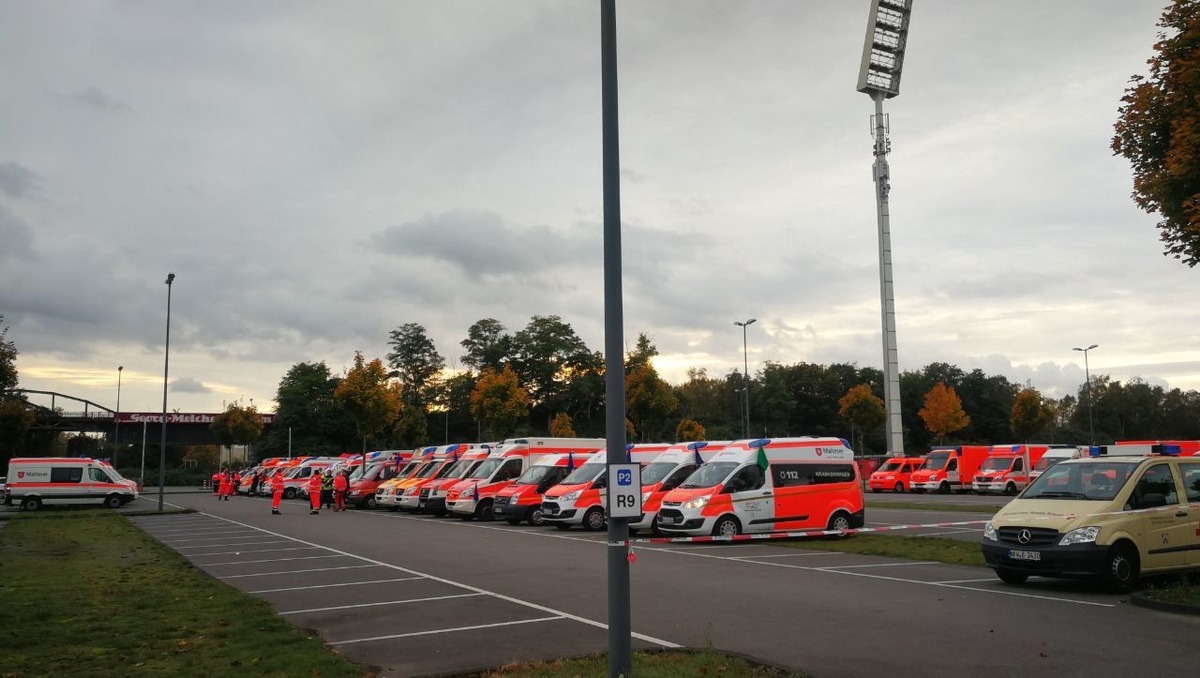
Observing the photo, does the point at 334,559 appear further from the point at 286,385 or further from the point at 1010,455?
the point at 286,385

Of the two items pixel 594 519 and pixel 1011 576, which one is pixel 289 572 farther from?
pixel 1011 576

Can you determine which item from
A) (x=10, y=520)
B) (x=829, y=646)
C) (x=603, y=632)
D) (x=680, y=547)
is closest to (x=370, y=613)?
(x=603, y=632)

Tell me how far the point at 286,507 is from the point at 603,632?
32.0 metres

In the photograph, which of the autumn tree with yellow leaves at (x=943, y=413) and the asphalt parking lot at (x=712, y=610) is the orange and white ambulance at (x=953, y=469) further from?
the asphalt parking lot at (x=712, y=610)

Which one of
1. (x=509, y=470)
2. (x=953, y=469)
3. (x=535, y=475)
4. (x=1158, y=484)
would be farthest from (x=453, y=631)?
(x=953, y=469)

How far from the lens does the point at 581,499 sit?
24484 mm

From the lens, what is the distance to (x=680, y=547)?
19344 millimetres

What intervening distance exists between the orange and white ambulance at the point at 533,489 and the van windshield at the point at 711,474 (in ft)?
20.7

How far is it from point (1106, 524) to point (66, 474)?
4004 cm

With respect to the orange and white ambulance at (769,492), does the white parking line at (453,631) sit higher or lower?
lower

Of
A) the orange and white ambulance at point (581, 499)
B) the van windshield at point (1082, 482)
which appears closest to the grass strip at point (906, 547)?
the van windshield at point (1082, 482)

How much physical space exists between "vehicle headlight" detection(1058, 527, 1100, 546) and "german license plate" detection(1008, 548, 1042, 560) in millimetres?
326

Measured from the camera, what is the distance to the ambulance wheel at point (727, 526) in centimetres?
2009

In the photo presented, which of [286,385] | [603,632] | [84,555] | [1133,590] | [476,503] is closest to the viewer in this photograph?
[603,632]
